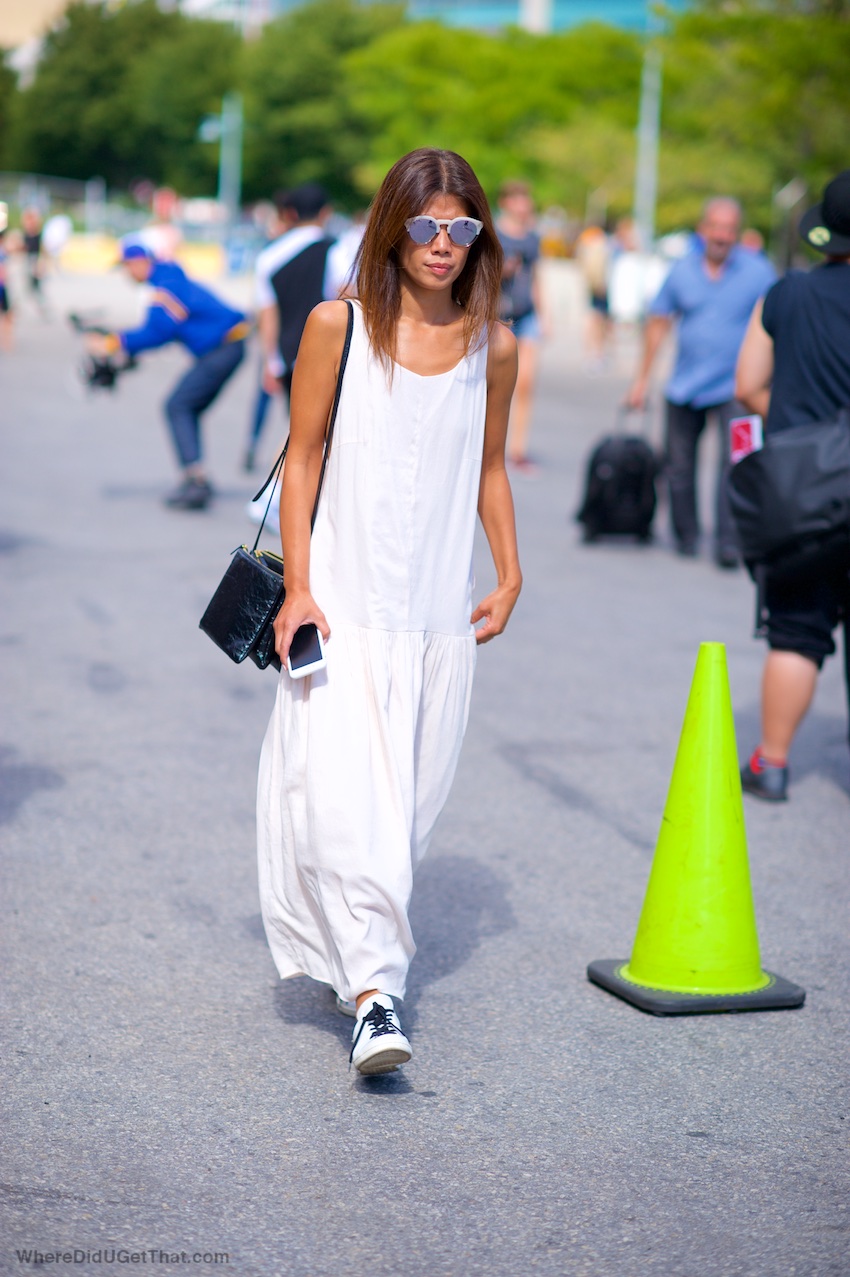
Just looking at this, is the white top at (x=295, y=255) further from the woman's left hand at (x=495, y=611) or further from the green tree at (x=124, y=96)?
the green tree at (x=124, y=96)

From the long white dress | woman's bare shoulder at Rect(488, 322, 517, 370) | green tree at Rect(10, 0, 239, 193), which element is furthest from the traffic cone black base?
green tree at Rect(10, 0, 239, 193)

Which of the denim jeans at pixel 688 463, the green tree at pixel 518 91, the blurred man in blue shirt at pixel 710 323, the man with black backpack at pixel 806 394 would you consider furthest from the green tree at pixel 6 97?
the man with black backpack at pixel 806 394

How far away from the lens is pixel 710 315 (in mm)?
9336

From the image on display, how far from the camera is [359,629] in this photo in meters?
3.46

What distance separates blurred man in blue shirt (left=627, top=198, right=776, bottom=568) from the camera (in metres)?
9.27

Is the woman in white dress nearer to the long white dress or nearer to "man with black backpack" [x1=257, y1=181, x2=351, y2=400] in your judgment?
the long white dress

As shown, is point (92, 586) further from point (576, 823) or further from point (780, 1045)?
point (780, 1045)

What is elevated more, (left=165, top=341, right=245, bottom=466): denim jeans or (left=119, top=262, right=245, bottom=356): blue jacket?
(left=119, top=262, right=245, bottom=356): blue jacket

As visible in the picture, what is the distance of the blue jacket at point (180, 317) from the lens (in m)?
10.6

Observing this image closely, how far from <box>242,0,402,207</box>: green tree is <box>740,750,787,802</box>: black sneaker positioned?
307 ft

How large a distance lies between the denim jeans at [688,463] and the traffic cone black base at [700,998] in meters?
5.68

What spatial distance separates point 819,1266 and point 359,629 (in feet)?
5.02

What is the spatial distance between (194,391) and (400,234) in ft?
25.5

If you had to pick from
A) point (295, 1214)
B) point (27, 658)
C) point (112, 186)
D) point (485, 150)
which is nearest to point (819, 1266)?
point (295, 1214)
